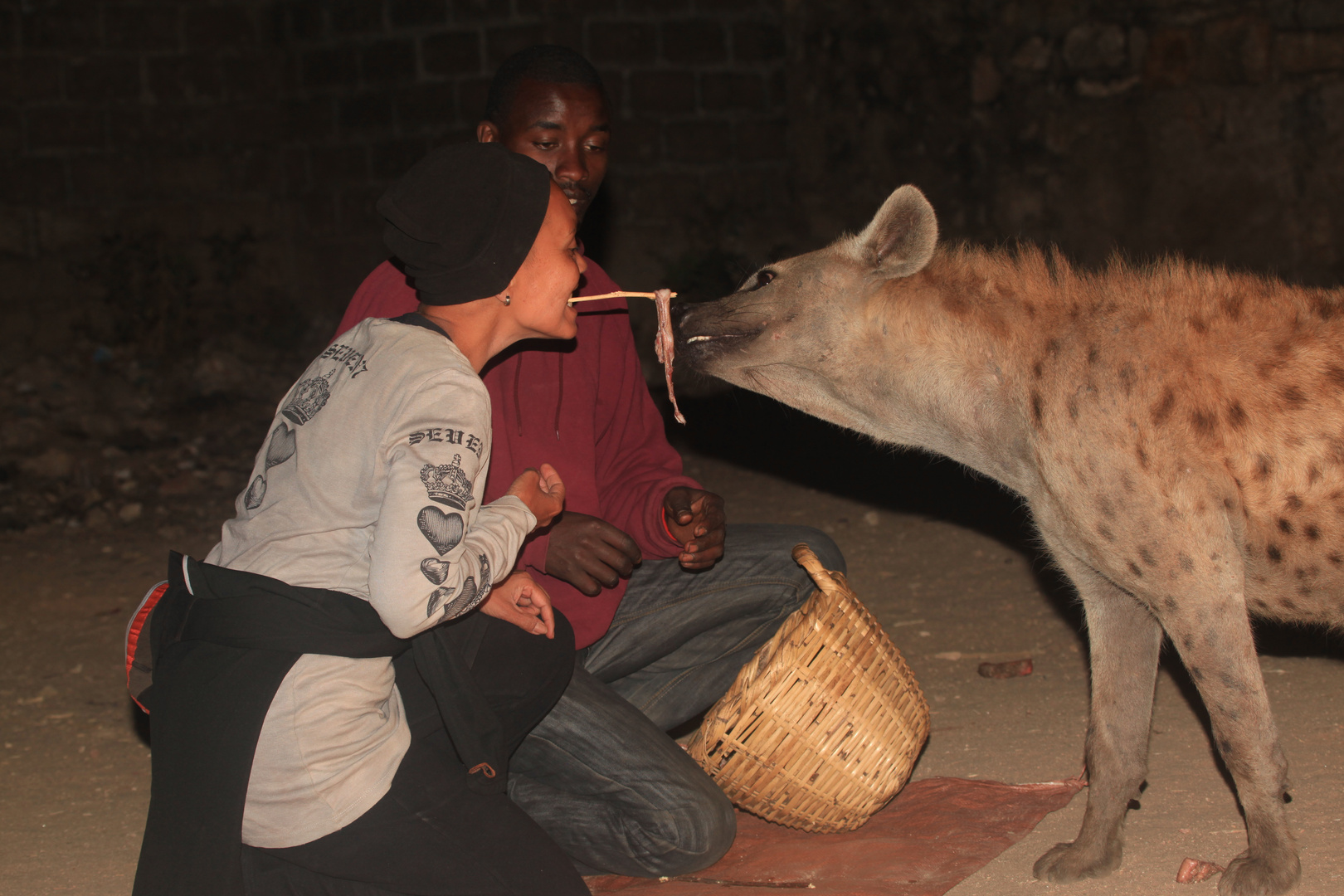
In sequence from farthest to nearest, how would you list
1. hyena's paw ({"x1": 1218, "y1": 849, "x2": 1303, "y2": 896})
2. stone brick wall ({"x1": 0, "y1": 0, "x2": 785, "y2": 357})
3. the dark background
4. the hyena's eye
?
stone brick wall ({"x1": 0, "y1": 0, "x2": 785, "y2": 357}) → the dark background → the hyena's eye → hyena's paw ({"x1": 1218, "y1": 849, "x2": 1303, "y2": 896})

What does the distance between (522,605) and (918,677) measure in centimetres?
156

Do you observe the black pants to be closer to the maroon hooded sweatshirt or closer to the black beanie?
the maroon hooded sweatshirt

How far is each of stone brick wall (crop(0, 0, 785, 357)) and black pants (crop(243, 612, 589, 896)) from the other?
16.1 feet

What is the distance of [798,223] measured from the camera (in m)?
6.43

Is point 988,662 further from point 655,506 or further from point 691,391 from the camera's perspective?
point 691,391

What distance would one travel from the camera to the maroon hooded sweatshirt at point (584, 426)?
6.70 feet

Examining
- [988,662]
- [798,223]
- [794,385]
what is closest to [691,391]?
[798,223]

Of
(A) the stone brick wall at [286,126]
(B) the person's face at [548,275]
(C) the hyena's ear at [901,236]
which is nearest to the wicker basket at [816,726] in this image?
(C) the hyena's ear at [901,236]

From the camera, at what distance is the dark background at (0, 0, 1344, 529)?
16.5 ft

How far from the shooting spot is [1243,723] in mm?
1857

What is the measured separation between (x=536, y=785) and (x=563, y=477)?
0.56 meters

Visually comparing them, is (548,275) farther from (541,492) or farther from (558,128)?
(558,128)

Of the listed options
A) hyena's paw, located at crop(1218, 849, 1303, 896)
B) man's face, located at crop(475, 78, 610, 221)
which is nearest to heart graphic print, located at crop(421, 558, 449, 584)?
man's face, located at crop(475, 78, 610, 221)

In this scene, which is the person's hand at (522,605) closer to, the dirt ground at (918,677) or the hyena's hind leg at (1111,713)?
the dirt ground at (918,677)
